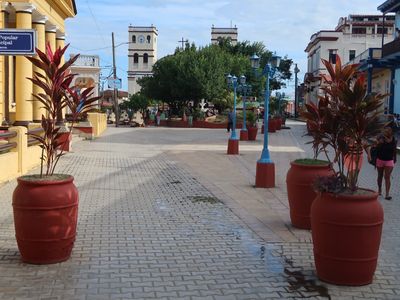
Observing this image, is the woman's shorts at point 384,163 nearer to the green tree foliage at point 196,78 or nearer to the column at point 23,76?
the column at point 23,76

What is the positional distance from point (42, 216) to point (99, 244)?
1.34m

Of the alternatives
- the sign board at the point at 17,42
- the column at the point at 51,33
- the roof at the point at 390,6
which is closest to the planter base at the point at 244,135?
the column at the point at 51,33

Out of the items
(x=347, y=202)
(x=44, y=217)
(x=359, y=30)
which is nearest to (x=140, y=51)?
Answer: (x=359, y=30)

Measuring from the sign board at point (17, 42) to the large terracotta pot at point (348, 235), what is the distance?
211 inches

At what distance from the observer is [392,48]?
27.7 meters

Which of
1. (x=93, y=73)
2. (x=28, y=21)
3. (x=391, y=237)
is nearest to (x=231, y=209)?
(x=391, y=237)

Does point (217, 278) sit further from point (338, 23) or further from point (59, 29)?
point (338, 23)

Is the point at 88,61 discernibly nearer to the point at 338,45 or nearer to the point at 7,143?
the point at 338,45

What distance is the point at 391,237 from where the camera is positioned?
7.43m

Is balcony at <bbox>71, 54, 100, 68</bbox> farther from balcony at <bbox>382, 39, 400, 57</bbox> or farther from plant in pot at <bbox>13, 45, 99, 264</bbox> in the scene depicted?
plant in pot at <bbox>13, 45, 99, 264</bbox>

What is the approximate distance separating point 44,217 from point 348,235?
9.91ft

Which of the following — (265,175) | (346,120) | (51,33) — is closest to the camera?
(346,120)

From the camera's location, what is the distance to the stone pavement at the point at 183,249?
509cm

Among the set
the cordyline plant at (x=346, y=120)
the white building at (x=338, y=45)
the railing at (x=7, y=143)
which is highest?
the white building at (x=338, y=45)
